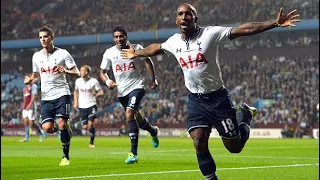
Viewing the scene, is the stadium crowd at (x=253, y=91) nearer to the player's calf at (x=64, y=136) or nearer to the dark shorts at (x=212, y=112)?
the player's calf at (x=64, y=136)

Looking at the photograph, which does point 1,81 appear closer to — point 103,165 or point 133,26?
A: point 133,26

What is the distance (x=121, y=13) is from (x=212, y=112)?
55.1ft

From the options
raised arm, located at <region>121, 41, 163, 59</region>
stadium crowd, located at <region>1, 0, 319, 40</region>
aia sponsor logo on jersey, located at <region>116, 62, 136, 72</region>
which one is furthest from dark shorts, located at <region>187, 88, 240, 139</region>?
stadium crowd, located at <region>1, 0, 319, 40</region>

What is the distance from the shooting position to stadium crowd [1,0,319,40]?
22.6 m

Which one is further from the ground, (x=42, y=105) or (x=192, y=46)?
(x=192, y=46)

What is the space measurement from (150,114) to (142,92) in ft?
86.8

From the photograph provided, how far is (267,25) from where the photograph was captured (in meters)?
7.70

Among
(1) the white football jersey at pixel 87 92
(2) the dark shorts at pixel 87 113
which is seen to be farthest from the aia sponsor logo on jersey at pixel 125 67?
(1) the white football jersey at pixel 87 92

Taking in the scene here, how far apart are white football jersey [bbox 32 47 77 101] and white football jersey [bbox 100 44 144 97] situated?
119 centimetres

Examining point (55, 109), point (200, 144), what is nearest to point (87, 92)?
point (55, 109)

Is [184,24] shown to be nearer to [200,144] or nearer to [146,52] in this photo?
[146,52]

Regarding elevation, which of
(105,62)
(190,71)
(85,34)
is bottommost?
(85,34)

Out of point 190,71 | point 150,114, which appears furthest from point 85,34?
point 190,71

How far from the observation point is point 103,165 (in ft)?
43.3
